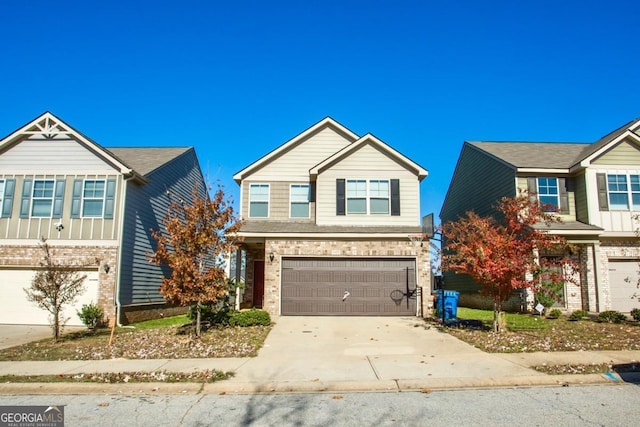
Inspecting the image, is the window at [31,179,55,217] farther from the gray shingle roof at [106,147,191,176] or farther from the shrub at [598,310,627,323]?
the shrub at [598,310,627,323]

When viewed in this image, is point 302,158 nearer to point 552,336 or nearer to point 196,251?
point 196,251

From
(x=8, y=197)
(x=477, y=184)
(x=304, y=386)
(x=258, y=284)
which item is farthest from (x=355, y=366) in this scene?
(x=477, y=184)

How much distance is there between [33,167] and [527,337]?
60.4 feet

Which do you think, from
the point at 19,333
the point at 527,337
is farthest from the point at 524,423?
the point at 19,333

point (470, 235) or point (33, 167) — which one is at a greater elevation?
point (33, 167)

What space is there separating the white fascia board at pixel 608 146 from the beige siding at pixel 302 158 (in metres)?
10.1

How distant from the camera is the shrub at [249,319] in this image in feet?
44.9

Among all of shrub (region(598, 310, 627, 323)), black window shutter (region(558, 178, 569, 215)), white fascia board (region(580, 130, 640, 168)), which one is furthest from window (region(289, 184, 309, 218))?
white fascia board (region(580, 130, 640, 168))

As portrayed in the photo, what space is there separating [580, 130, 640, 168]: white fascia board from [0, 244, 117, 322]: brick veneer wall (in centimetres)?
1924

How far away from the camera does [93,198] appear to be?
16.8 m

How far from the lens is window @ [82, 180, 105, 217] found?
16.8 meters

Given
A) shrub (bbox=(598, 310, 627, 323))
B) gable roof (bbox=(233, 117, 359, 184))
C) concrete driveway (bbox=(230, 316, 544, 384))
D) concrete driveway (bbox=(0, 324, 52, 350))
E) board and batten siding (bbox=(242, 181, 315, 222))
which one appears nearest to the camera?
concrete driveway (bbox=(230, 316, 544, 384))

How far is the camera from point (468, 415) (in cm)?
578

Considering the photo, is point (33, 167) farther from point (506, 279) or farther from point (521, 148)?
point (521, 148)
